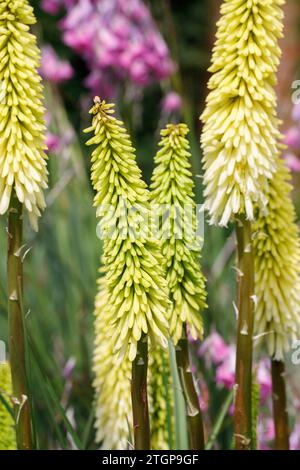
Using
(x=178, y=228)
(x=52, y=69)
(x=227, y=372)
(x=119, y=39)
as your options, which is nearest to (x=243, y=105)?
(x=178, y=228)

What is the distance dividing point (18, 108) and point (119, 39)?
318 cm

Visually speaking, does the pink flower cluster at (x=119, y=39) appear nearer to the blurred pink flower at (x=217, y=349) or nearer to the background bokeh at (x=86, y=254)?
the background bokeh at (x=86, y=254)

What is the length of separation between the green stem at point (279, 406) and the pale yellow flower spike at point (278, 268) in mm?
56

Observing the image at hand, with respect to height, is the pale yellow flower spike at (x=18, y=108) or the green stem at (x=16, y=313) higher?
the pale yellow flower spike at (x=18, y=108)

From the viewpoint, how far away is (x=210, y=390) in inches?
126

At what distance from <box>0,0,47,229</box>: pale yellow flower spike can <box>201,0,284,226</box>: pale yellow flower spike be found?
42cm

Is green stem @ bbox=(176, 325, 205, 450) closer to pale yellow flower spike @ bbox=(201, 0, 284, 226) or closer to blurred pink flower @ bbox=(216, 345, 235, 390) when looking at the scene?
pale yellow flower spike @ bbox=(201, 0, 284, 226)

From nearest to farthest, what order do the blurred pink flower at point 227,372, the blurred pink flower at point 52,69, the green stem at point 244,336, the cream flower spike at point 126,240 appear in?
the cream flower spike at point 126,240 → the green stem at point 244,336 → the blurred pink flower at point 227,372 → the blurred pink flower at point 52,69

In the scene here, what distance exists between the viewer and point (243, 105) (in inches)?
75.6

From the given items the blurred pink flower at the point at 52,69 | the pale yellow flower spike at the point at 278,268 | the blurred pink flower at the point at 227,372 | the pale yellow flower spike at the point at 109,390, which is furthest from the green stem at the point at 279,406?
the blurred pink flower at the point at 52,69

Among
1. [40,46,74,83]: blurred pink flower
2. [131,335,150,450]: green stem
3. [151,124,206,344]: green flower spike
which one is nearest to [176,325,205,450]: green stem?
[151,124,206,344]: green flower spike

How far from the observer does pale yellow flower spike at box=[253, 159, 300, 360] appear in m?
2.19

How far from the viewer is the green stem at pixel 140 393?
1.78 metres
